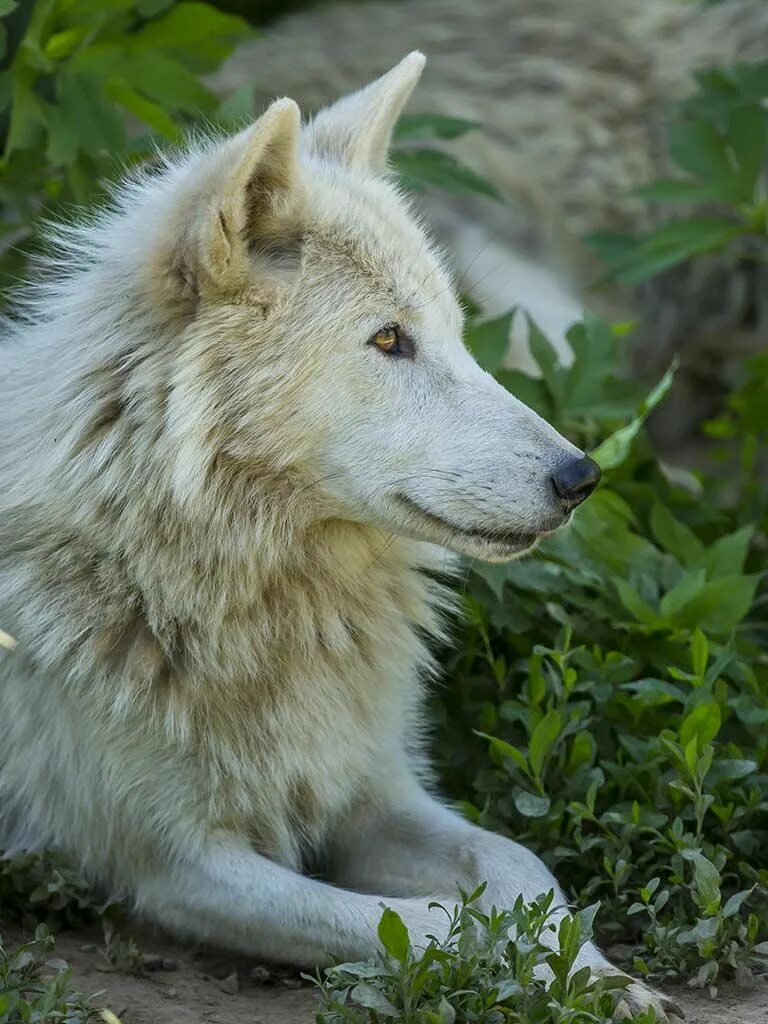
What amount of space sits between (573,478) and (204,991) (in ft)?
4.32

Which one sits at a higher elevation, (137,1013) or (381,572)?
(381,572)

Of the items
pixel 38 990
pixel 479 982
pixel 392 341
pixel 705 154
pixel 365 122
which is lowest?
pixel 479 982

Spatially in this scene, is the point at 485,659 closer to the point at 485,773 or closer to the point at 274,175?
the point at 485,773

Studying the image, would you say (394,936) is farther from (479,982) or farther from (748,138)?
(748,138)

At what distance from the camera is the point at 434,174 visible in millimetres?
4629

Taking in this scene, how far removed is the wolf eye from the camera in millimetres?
3348

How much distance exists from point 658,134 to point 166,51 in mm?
3325

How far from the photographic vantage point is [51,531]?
3.43m

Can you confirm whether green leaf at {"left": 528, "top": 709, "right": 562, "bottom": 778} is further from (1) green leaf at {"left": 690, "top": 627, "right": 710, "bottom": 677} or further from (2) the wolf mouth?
(2) the wolf mouth

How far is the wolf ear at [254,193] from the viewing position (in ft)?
10.1

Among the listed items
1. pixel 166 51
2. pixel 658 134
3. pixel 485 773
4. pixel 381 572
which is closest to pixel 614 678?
pixel 485 773

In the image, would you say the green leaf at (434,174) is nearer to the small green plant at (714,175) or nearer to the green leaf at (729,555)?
the small green plant at (714,175)

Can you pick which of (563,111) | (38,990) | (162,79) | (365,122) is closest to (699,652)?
(365,122)

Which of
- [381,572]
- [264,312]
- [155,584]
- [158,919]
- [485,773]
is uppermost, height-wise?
[264,312]
